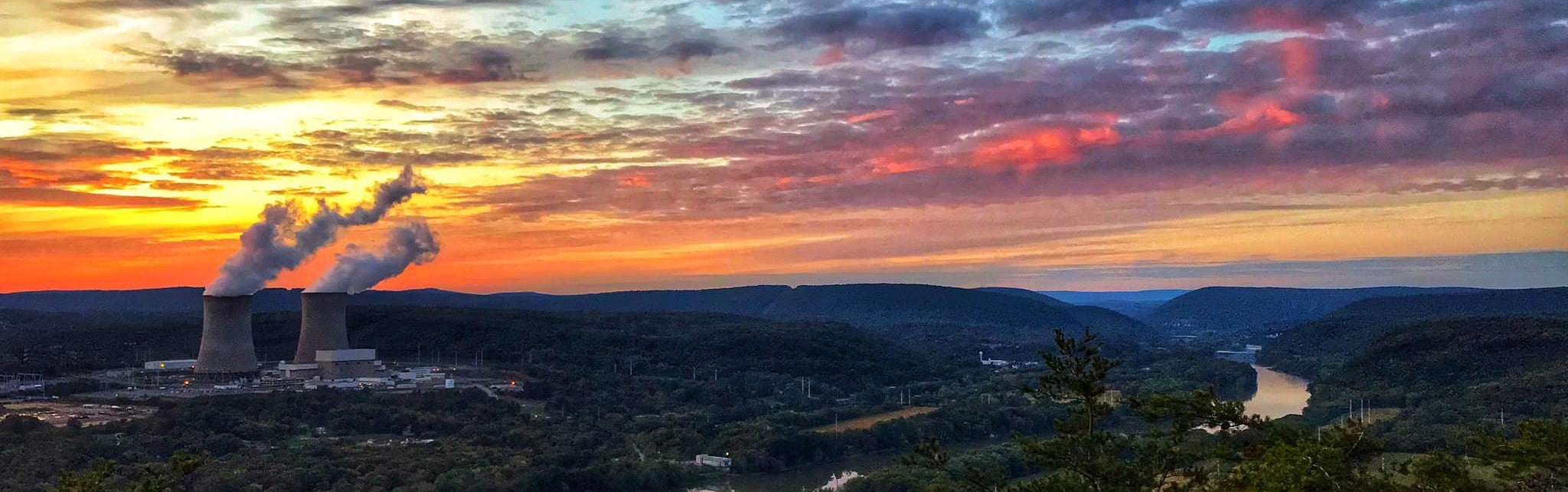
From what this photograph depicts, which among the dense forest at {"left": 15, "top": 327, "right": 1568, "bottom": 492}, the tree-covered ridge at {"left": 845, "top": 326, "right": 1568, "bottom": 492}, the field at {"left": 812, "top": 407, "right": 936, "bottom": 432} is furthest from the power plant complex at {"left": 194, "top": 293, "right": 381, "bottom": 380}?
the tree-covered ridge at {"left": 845, "top": 326, "right": 1568, "bottom": 492}

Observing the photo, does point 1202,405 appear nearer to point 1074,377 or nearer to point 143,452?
point 1074,377

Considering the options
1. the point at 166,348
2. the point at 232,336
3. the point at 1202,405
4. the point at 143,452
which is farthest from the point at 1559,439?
the point at 166,348

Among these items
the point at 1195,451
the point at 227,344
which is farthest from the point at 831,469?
the point at 1195,451

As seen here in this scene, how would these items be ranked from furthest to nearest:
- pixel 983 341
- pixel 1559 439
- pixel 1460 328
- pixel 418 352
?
pixel 983 341 < pixel 418 352 < pixel 1460 328 < pixel 1559 439

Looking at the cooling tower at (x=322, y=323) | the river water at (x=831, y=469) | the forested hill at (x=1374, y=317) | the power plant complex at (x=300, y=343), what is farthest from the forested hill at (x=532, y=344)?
the forested hill at (x=1374, y=317)

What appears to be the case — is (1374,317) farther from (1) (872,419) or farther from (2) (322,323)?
(2) (322,323)

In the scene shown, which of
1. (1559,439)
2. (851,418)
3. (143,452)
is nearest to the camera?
(1559,439)

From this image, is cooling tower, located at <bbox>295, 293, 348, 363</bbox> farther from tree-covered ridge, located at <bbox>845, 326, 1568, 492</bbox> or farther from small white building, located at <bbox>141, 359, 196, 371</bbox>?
tree-covered ridge, located at <bbox>845, 326, 1568, 492</bbox>

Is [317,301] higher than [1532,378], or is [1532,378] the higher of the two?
[317,301]
